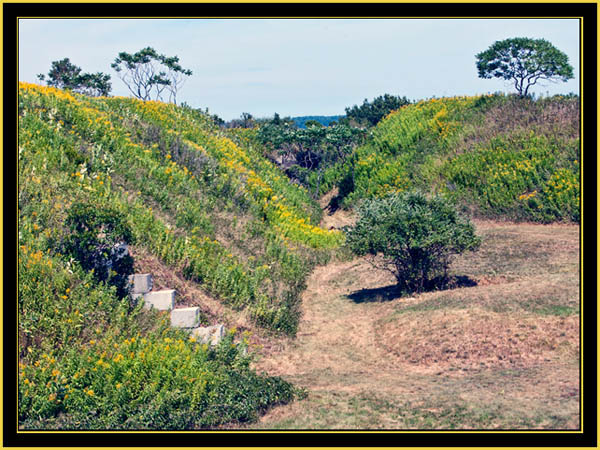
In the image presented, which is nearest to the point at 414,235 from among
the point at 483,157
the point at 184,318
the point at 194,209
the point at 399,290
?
the point at 399,290

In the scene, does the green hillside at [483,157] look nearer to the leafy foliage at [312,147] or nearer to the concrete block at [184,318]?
the leafy foliage at [312,147]

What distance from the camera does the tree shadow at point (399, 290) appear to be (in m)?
16.0

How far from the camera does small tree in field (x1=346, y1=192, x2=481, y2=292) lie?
1538 centimetres

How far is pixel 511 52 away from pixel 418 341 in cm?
2403

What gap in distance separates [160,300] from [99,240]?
163cm

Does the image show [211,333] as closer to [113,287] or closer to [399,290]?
[113,287]

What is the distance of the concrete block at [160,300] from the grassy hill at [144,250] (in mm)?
361

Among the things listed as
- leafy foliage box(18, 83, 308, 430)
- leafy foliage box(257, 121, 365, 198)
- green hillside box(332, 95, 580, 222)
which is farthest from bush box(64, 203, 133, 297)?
leafy foliage box(257, 121, 365, 198)

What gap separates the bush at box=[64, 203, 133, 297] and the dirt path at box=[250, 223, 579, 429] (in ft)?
10.6

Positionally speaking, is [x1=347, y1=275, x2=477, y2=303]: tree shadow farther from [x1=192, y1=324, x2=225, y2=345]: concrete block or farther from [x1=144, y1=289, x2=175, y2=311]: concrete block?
[x1=144, y1=289, x2=175, y2=311]: concrete block

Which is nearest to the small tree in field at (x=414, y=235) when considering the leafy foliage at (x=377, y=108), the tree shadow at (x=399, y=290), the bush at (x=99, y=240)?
the tree shadow at (x=399, y=290)
